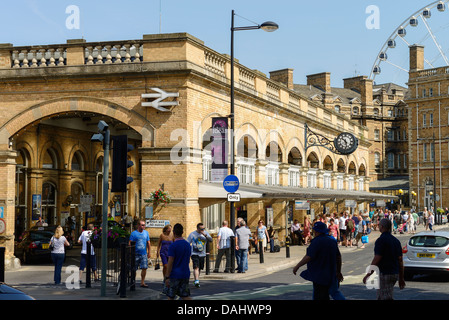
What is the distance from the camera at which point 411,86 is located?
285 feet

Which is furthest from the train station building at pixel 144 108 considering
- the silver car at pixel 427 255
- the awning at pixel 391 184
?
the awning at pixel 391 184

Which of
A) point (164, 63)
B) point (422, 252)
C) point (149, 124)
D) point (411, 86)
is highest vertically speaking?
point (411, 86)

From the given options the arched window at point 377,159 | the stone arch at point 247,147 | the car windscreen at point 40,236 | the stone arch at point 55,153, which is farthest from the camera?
the arched window at point 377,159

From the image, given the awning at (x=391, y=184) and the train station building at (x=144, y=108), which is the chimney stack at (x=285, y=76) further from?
the awning at (x=391, y=184)

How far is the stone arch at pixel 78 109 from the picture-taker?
2150cm

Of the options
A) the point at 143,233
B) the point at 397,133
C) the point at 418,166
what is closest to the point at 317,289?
the point at 143,233

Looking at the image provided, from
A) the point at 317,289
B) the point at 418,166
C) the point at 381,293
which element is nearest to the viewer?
the point at 317,289

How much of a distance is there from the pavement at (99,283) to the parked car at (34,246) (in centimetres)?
71

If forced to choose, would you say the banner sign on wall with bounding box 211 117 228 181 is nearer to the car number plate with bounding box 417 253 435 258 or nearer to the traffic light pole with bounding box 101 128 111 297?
the car number plate with bounding box 417 253 435 258

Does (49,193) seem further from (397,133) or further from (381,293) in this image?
→ (397,133)

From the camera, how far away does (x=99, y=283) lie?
15.6 metres

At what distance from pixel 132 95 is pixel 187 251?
11783mm

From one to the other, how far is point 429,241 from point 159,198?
9216mm

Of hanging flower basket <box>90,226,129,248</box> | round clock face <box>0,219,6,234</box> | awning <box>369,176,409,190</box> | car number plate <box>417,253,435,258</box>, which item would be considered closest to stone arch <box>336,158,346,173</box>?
car number plate <box>417,253,435,258</box>
